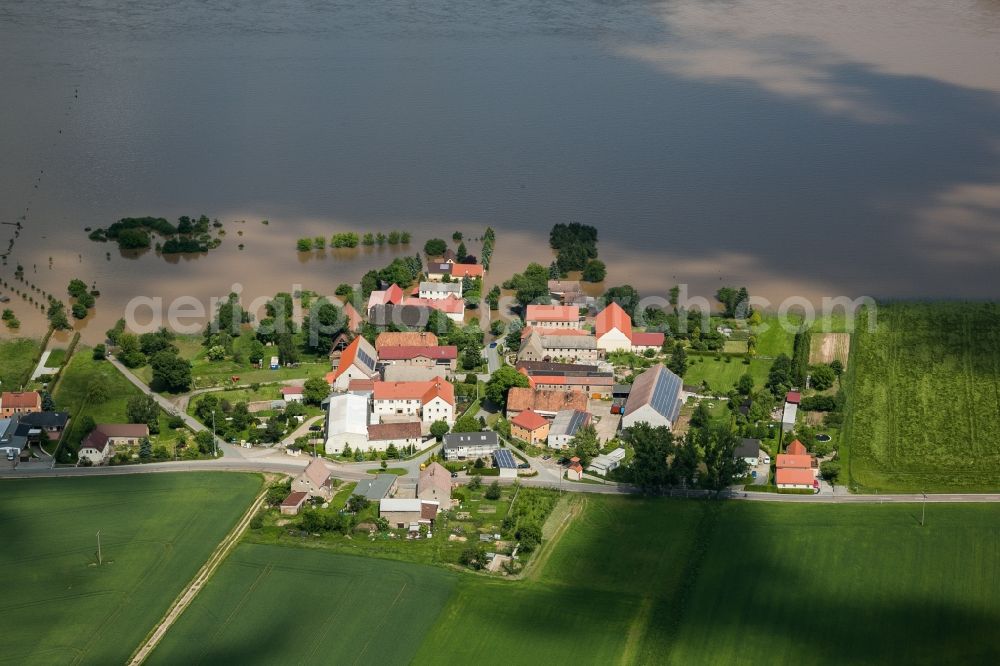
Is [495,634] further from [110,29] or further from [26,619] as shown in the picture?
[110,29]

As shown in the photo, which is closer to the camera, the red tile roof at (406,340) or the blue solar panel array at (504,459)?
the blue solar panel array at (504,459)

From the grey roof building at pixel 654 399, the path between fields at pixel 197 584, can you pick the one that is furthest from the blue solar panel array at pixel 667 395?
the path between fields at pixel 197 584

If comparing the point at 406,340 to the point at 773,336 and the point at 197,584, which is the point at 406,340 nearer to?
the point at 773,336

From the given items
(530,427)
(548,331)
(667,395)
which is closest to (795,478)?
(667,395)

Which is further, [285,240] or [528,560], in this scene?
[285,240]

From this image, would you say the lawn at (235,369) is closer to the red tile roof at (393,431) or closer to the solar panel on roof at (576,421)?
the red tile roof at (393,431)

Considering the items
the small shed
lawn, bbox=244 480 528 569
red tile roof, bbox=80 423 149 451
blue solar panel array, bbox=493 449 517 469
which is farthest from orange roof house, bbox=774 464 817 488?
red tile roof, bbox=80 423 149 451

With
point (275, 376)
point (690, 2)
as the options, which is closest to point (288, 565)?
point (275, 376)
